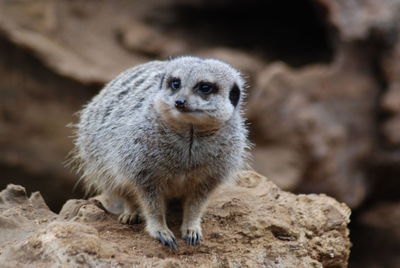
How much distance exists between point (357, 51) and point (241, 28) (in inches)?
68.5

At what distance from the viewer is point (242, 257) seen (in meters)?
3.27

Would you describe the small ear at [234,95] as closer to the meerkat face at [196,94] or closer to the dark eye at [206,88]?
the meerkat face at [196,94]

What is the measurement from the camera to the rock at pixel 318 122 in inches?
267

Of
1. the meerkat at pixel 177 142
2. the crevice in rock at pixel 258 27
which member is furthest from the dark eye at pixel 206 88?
the crevice in rock at pixel 258 27

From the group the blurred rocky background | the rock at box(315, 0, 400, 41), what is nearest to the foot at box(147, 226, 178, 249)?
the blurred rocky background

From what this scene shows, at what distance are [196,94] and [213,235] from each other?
78cm

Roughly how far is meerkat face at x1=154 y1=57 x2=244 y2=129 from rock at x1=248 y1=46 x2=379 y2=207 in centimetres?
345

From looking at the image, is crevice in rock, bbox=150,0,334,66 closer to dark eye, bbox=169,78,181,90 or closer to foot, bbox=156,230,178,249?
dark eye, bbox=169,78,181,90

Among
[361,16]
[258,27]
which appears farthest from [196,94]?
[258,27]

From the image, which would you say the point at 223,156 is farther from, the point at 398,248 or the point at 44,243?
the point at 398,248

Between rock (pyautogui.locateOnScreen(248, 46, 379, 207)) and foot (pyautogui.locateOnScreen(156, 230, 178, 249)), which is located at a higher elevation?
rock (pyautogui.locateOnScreen(248, 46, 379, 207))

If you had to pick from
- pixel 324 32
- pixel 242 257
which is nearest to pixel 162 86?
pixel 242 257

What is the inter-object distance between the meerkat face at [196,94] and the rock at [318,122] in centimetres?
345

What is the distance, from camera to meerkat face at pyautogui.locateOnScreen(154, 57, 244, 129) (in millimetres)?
3156
